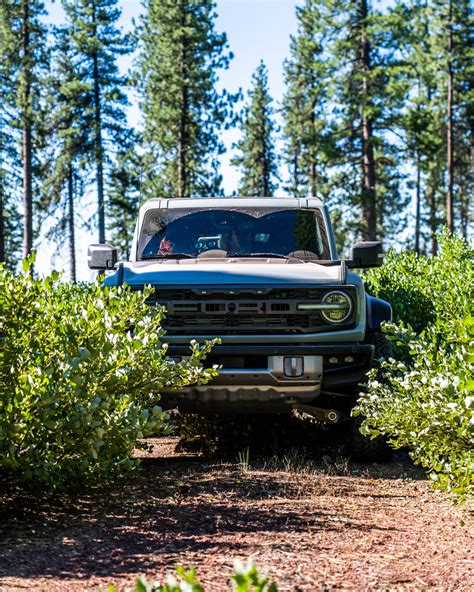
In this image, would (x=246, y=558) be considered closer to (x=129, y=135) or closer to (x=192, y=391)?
(x=192, y=391)

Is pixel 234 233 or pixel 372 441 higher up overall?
pixel 234 233

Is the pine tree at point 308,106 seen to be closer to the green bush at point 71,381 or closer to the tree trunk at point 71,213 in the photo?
the tree trunk at point 71,213

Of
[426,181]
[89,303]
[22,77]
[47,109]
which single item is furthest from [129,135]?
[89,303]

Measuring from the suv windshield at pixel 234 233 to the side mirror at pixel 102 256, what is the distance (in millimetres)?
264

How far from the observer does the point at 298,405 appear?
6.03 m

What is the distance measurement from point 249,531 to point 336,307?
2.16m

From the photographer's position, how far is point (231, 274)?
234 inches

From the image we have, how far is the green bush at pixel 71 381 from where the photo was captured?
4277 mm

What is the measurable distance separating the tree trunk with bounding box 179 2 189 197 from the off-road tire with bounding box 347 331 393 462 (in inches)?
1070

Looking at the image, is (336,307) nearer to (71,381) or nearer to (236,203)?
(236,203)

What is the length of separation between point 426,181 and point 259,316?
50.0 m

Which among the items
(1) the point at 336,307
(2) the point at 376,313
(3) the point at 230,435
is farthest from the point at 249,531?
(3) the point at 230,435

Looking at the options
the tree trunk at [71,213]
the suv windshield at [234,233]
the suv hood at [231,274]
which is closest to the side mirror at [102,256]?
the suv windshield at [234,233]

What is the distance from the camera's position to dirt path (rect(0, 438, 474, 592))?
358 cm
